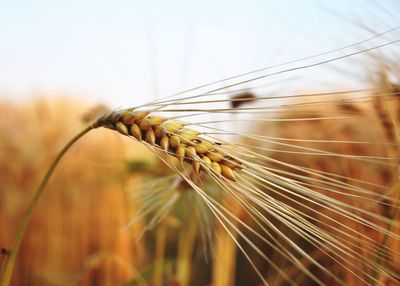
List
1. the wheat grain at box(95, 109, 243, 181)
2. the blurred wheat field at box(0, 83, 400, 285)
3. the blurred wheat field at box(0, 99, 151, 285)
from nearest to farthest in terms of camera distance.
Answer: the wheat grain at box(95, 109, 243, 181) → the blurred wheat field at box(0, 83, 400, 285) → the blurred wheat field at box(0, 99, 151, 285)

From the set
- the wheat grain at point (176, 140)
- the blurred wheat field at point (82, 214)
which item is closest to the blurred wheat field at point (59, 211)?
the blurred wheat field at point (82, 214)

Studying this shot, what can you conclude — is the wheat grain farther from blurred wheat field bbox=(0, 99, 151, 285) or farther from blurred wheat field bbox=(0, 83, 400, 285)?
blurred wheat field bbox=(0, 99, 151, 285)

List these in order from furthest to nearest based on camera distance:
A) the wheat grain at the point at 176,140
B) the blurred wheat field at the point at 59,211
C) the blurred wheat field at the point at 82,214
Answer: the blurred wheat field at the point at 59,211 → the blurred wheat field at the point at 82,214 → the wheat grain at the point at 176,140

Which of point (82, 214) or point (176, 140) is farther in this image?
point (82, 214)

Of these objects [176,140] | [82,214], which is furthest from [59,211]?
[176,140]

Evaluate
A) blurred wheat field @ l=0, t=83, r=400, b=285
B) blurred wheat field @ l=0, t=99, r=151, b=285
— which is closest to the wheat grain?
blurred wheat field @ l=0, t=83, r=400, b=285

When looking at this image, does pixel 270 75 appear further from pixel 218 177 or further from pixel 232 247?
pixel 232 247

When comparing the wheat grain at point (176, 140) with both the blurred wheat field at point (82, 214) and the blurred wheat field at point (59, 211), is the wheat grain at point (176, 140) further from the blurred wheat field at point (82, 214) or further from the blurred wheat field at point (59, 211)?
the blurred wheat field at point (59, 211)

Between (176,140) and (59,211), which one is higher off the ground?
(176,140)

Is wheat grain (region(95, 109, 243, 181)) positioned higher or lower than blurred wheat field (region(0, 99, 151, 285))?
higher

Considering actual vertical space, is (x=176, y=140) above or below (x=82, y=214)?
above

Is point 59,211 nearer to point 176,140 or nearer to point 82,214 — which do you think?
point 82,214

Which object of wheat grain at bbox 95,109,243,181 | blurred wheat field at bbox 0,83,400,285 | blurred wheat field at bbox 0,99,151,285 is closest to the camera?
wheat grain at bbox 95,109,243,181
